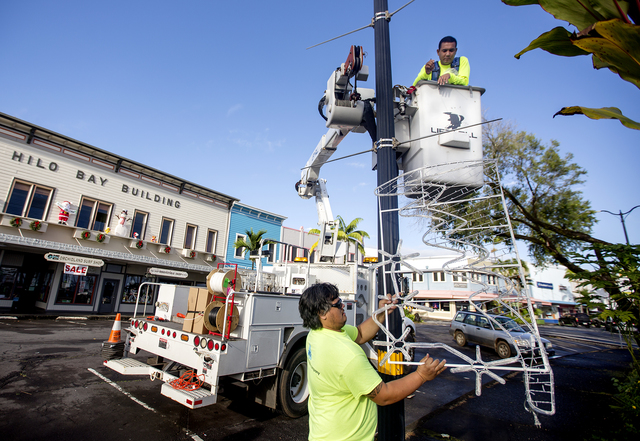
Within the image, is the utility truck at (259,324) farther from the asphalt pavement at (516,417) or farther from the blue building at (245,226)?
the blue building at (245,226)

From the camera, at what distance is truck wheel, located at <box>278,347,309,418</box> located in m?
4.70

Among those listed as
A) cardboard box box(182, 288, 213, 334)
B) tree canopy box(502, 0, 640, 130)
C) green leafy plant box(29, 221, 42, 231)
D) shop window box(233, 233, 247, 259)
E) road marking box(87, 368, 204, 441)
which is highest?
shop window box(233, 233, 247, 259)

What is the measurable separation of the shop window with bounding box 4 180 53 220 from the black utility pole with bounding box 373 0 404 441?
62.9ft

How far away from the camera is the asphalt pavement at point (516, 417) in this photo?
4691 mm

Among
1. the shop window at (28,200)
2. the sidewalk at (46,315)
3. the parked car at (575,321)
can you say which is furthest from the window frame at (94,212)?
the parked car at (575,321)

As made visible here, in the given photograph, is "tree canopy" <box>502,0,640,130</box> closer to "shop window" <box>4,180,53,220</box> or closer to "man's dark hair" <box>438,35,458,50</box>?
"man's dark hair" <box>438,35,458,50</box>

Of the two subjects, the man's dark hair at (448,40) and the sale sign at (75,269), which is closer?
the man's dark hair at (448,40)

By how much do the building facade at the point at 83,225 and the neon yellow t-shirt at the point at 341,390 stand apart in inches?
491

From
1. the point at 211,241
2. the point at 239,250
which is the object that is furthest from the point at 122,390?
the point at 239,250

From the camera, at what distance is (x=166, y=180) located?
2080cm

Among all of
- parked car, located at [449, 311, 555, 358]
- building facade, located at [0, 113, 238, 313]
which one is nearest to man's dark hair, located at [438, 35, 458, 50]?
parked car, located at [449, 311, 555, 358]

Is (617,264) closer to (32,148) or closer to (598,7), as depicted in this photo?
(598,7)

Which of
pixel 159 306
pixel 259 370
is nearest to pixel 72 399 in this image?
pixel 159 306

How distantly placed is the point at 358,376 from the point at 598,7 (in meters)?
2.21
